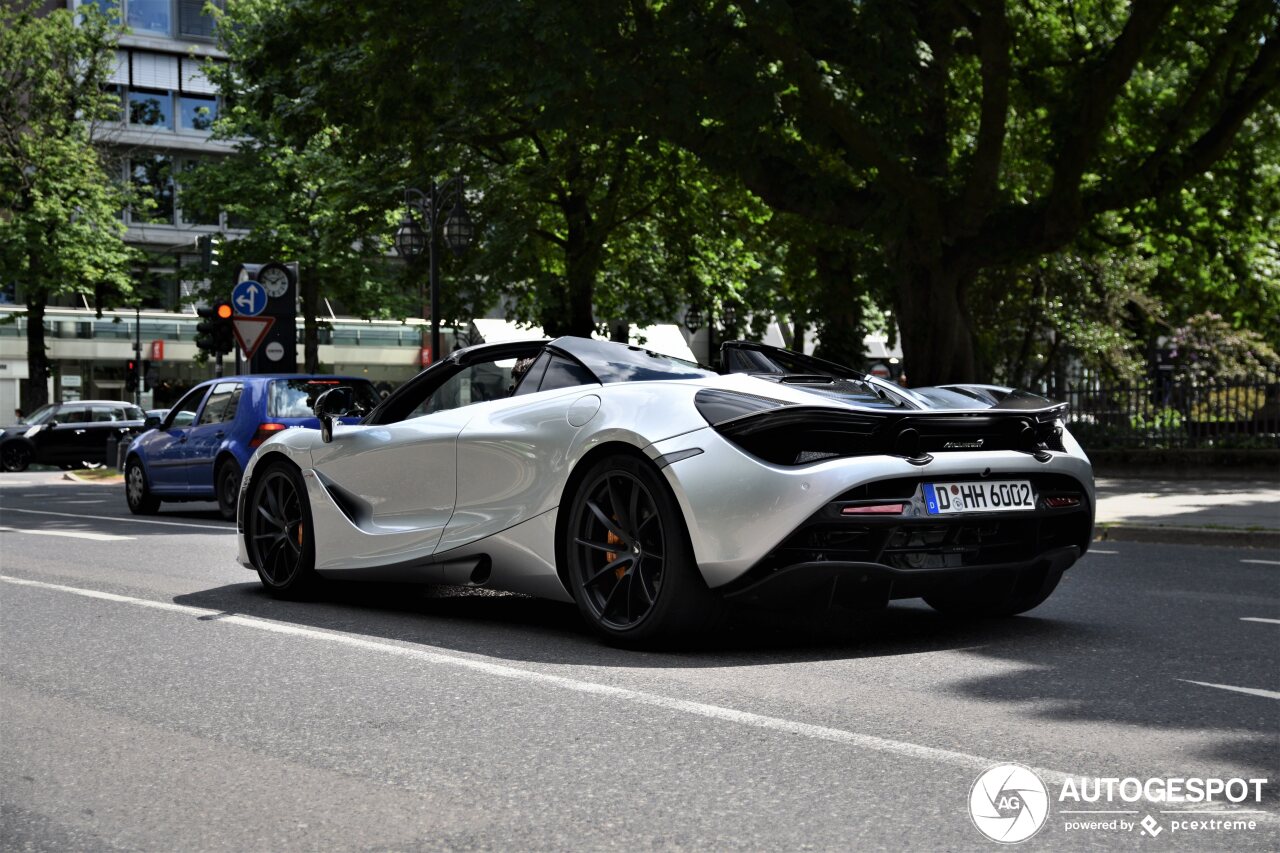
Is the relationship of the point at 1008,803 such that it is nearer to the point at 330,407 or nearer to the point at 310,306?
the point at 330,407

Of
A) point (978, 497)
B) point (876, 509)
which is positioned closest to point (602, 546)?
point (876, 509)

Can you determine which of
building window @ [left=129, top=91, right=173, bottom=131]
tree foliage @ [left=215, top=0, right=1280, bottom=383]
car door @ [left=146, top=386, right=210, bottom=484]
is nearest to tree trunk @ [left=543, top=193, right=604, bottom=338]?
tree foliage @ [left=215, top=0, right=1280, bottom=383]

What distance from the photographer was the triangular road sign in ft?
77.4

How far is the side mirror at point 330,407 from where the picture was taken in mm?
8102

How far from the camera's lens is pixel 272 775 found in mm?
4488

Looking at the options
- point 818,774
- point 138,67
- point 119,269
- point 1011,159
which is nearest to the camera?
point 818,774

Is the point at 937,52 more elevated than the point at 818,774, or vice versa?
the point at 937,52

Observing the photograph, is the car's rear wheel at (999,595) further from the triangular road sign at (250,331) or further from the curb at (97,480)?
the curb at (97,480)

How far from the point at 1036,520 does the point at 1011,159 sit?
77.0 ft

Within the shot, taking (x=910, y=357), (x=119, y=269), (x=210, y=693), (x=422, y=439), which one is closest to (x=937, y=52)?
(x=910, y=357)

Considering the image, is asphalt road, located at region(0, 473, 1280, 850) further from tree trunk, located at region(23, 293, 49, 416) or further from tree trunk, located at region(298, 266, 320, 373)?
tree trunk, located at region(23, 293, 49, 416)

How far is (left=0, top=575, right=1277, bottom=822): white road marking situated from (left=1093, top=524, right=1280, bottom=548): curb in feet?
24.1

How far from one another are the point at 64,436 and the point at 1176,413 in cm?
2517

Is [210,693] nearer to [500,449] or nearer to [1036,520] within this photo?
[500,449]
